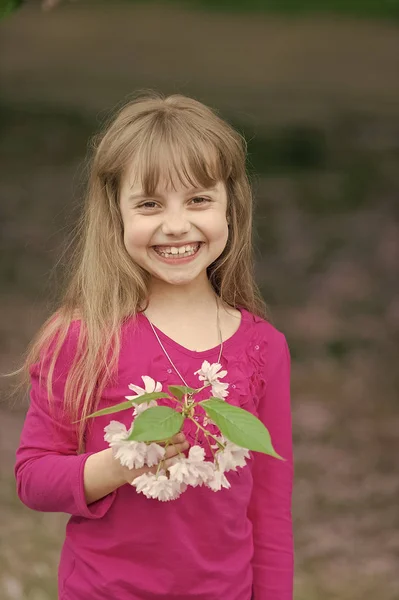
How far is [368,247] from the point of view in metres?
7.57

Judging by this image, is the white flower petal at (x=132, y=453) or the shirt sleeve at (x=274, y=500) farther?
the shirt sleeve at (x=274, y=500)

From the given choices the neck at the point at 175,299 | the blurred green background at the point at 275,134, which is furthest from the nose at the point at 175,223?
the blurred green background at the point at 275,134

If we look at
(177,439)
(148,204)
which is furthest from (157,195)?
(177,439)

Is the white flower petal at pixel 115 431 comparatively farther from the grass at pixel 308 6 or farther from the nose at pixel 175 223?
the grass at pixel 308 6

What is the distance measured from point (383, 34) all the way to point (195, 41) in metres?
1.50

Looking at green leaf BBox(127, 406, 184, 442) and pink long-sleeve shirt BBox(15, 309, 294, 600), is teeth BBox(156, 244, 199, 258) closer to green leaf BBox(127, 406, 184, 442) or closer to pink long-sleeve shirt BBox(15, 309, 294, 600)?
pink long-sleeve shirt BBox(15, 309, 294, 600)

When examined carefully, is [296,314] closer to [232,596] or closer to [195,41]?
[195,41]

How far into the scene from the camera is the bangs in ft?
6.24

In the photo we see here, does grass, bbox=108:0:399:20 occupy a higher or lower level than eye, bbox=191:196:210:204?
higher

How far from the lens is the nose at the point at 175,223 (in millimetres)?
1884

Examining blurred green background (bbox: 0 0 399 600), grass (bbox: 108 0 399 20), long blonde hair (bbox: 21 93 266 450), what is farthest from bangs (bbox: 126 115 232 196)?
grass (bbox: 108 0 399 20)

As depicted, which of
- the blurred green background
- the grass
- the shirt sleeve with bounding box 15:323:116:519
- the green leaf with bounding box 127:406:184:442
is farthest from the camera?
the grass

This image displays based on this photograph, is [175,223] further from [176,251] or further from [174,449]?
[174,449]

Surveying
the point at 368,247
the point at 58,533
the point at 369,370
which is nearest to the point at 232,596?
the point at 58,533
